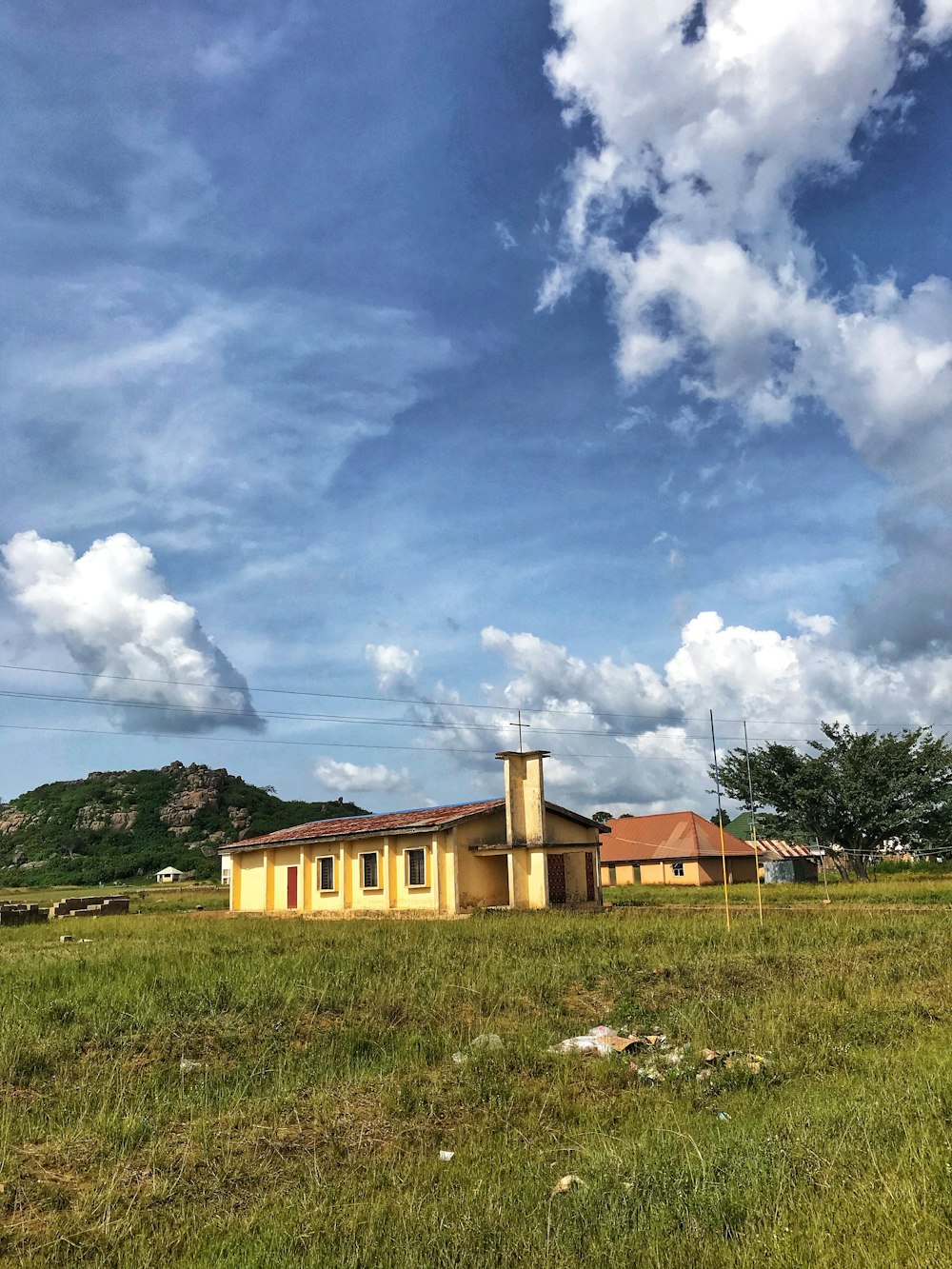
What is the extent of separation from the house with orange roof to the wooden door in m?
24.4

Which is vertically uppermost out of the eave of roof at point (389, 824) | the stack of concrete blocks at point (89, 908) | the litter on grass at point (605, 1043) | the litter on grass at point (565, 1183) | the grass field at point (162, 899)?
the eave of roof at point (389, 824)

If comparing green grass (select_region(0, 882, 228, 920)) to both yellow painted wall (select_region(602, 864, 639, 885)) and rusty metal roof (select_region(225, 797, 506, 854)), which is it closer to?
rusty metal roof (select_region(225, 797, 506, 854))

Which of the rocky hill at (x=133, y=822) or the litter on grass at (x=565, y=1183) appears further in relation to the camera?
the rocky hill at (x=133, y=822)

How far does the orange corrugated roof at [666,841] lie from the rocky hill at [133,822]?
3751 cm

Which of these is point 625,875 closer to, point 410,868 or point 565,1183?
point 410,868

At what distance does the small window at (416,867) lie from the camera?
32719 millimetres

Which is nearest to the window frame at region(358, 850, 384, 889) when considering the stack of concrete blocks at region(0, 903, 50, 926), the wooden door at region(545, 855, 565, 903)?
the wooden door at region(545, 855, 565, 903)

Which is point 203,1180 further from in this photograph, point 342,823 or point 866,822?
point 866,822

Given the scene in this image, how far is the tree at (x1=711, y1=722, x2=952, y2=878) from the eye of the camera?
5197 centimetres

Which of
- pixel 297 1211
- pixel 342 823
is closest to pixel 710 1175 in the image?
pixel 297 1211

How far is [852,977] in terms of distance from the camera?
52.0 feet

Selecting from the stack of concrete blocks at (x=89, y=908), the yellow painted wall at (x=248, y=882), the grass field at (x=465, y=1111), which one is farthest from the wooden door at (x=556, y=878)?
the stack of concrete blocks at (x=89, y=908)

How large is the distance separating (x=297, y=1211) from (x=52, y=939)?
2090 centimetres

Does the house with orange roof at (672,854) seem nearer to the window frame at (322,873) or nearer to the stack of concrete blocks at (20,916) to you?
the window frame at (322,873)
